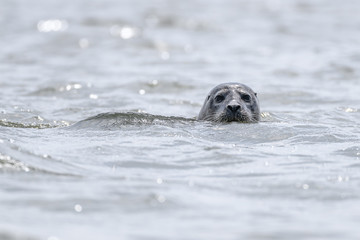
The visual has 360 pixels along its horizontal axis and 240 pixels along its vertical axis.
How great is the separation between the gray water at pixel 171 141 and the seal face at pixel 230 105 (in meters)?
0.26

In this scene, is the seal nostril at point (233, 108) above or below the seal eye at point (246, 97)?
below

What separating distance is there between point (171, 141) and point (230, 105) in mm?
1488

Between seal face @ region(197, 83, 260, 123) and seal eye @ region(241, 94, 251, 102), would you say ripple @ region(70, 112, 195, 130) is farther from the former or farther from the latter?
seal eye @ region(241, 94, 251, 102)

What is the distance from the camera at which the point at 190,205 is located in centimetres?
572

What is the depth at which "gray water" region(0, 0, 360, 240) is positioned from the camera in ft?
17.6

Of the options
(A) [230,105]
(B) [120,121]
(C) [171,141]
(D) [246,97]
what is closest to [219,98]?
(D) [246,97]

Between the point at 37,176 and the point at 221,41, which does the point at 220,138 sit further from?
the point at 221,41

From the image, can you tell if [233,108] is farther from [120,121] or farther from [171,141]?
[171,141]

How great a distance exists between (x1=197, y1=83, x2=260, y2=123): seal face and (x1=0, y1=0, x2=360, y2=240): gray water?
0.84 feet

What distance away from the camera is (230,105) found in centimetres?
952

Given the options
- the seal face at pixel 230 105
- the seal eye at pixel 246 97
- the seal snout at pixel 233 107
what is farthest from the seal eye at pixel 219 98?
the seal snout at pixel 233 107

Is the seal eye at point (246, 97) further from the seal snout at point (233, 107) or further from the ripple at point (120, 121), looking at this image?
the ripple at point (120, 121)

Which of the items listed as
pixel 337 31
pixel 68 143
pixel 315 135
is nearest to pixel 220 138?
pixel 315 135

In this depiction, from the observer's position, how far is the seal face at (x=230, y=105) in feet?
31.3
